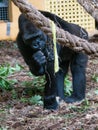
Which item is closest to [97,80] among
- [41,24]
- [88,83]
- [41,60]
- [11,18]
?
[88,83]

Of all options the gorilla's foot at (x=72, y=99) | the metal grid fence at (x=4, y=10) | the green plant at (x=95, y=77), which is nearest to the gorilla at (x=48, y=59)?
the gorilla's foot at (x=72, y=99)

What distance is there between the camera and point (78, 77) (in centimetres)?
548

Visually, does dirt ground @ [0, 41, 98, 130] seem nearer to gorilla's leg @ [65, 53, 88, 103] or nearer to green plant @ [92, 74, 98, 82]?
gorilla's leg @ [65, 53, 88, 103]

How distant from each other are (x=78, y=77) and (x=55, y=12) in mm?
5218

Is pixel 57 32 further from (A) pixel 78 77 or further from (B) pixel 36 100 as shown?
(A) pixel 78 77

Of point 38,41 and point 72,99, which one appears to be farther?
point 72,99

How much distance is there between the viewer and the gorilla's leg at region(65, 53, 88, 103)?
5465 millimetres

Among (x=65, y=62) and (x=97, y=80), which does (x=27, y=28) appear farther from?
(x=97, y=80)

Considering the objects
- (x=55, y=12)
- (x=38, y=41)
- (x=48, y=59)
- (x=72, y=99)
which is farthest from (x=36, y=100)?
(x=55, y=12)

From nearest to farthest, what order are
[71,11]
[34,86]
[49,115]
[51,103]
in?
[49,115], [51,103], [34,86], [71,11]

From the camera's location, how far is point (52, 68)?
491 centimetres

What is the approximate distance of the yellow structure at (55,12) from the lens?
1016 centimetres

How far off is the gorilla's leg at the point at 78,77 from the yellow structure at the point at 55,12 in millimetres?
4839

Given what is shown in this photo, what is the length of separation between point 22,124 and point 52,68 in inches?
30.7
